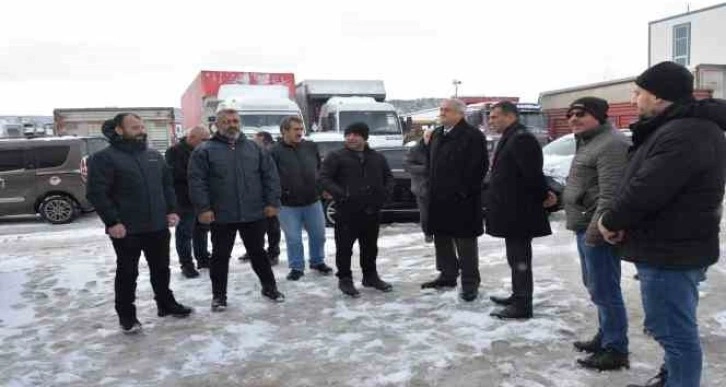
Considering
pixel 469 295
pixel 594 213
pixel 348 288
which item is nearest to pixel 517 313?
pixel 469 295

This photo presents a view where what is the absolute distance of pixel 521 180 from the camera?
451 centimetres

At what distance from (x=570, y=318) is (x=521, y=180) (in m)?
1.17

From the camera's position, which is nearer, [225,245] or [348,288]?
[225,245]

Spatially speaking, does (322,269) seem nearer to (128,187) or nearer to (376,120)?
(128,187)

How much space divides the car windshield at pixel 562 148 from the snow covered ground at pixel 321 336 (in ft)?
17.6

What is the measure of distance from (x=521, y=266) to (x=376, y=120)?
38.7ft

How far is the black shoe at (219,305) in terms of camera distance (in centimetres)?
519

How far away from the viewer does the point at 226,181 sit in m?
5.07

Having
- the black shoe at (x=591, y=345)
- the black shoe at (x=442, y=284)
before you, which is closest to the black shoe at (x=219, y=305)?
the black shoe at (x=442, y=284)

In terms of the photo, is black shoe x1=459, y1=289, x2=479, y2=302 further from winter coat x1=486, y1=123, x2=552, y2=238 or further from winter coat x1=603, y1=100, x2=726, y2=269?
winter coat x1=603, y1=100, x2=726, y2=269

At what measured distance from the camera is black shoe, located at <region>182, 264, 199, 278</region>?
6.45 m

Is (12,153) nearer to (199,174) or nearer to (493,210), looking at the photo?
(199,174)

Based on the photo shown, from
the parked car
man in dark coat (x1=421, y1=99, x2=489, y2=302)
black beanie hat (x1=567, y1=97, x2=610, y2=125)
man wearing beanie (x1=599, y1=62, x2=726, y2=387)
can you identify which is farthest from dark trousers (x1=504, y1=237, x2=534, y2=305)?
the parked car

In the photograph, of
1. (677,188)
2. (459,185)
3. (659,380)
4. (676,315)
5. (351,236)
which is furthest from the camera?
(351,236)
